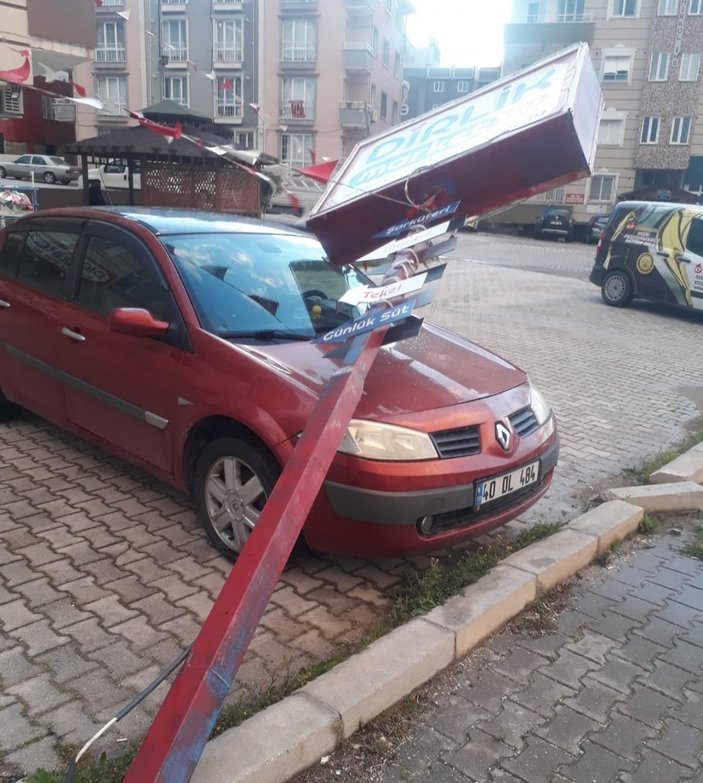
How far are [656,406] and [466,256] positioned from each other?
16.6 meters

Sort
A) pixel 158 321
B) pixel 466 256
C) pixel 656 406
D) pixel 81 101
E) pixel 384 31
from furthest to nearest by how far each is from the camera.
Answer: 1. pixel 384 31
2. pixel 466 256
3. pixel 656 406
4. pixel 81 101
5. pixel 158 321

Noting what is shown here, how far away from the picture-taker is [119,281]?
4.18 meters

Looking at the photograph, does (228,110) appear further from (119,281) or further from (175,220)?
(119,281)

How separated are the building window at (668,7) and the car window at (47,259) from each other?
42.4m

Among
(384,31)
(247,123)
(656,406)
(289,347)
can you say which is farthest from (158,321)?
(384,31)

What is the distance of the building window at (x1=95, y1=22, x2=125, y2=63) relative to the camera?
1651 inches

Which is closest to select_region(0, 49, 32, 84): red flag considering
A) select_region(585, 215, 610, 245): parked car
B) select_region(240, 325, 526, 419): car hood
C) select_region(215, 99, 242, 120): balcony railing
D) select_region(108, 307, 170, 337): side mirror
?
select_region(108, 307, 170, 337): side mirror

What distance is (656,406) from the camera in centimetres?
743

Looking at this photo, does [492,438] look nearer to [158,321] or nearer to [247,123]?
[158,321]

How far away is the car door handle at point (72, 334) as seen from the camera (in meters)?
4.29

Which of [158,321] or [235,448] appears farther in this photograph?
[158,321]

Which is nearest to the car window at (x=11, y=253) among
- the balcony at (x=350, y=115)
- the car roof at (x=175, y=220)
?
the car roof at (x=175, y=220)

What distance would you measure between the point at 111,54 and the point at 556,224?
27652mm

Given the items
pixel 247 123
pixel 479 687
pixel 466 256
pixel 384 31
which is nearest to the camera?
pixel 479 687
